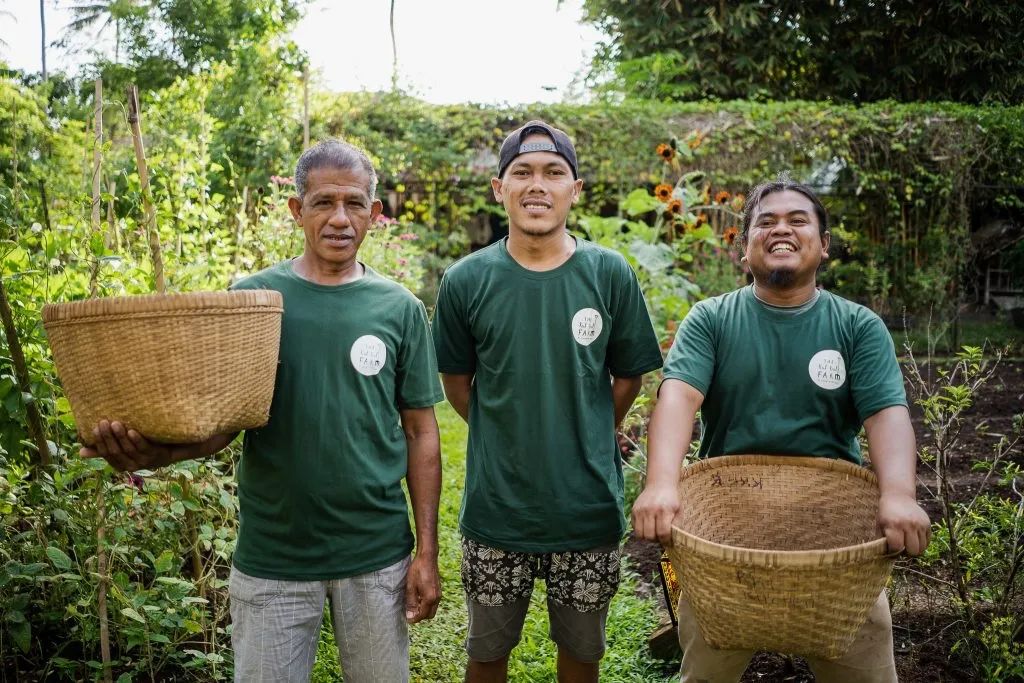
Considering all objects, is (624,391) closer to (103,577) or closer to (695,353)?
(695,353)

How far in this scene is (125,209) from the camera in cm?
280

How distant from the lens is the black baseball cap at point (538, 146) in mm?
2311

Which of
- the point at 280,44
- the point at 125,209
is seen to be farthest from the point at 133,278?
the point at 280,44

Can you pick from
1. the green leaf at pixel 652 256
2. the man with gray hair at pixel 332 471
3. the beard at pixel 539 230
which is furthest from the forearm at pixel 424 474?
the green leaf at pixel 652 256

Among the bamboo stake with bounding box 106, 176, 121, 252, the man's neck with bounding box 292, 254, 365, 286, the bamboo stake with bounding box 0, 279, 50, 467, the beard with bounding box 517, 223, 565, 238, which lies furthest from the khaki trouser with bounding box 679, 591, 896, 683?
the bamboo stake with bounding box 106, 176, 121, 252

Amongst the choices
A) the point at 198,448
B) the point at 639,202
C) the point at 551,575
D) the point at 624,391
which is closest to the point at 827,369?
the point at 624,391

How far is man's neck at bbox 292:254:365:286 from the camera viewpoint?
2021mm

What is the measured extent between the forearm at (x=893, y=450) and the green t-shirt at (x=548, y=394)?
0.63m

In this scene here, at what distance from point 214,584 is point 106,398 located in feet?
4.26

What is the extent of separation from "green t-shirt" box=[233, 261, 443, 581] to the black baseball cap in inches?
25.5

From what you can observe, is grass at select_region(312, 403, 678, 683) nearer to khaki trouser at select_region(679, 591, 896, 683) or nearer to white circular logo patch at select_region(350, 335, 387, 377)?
khaki trouser at select_region(679, 591, 896, 683)

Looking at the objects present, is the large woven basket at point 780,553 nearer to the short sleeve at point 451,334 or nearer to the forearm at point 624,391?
the forearm at point 624,391

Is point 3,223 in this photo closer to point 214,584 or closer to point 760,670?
point 214,584

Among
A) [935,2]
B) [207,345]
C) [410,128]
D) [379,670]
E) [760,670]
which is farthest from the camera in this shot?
[935,2]
